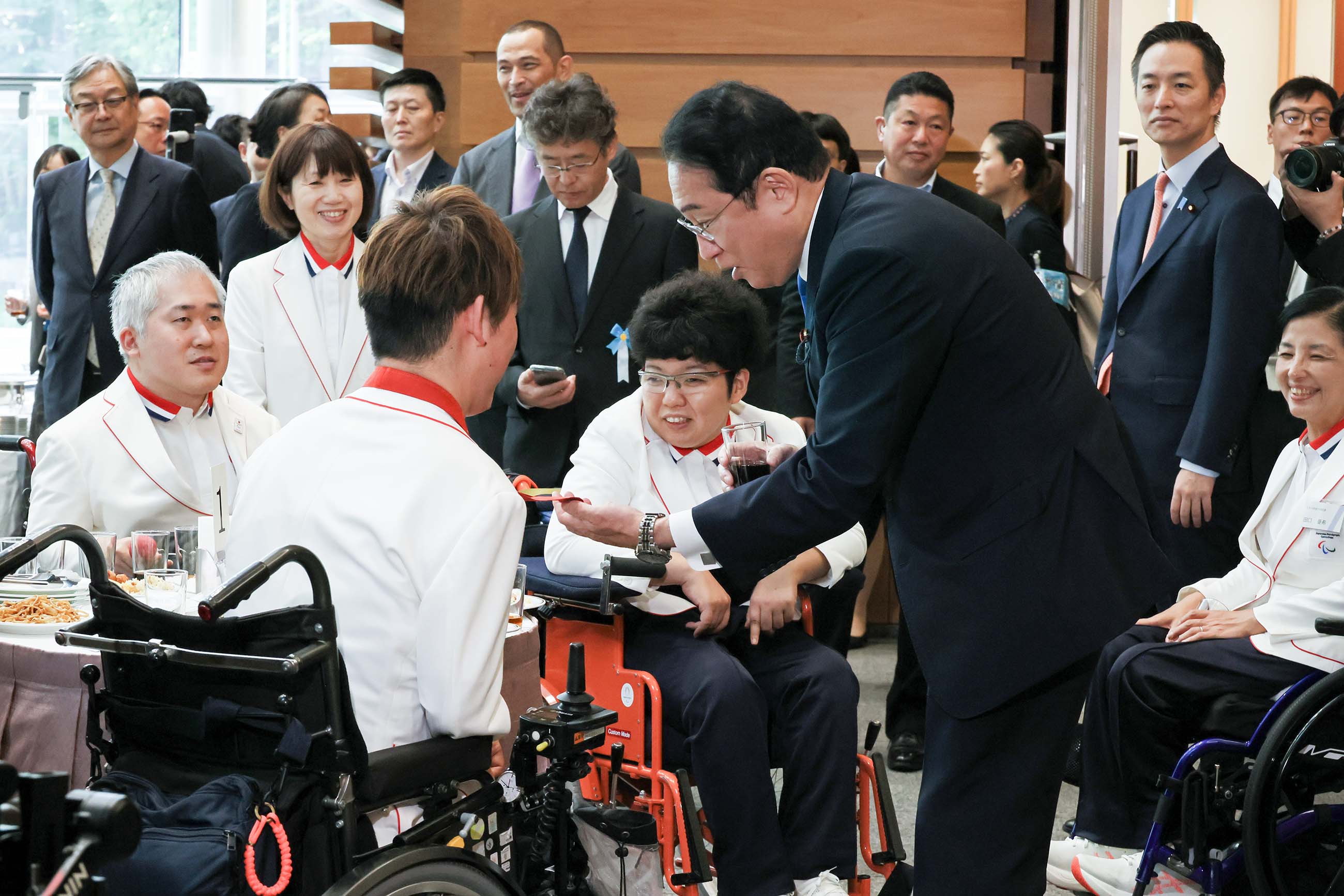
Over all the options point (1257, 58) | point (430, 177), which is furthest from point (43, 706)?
point (1257, 58)

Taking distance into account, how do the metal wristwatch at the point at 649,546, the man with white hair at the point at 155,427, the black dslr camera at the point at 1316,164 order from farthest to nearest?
the black dslr camera at the point at 1316,164, the man with white hair at the point at 155,427, the metal wristwatch at the point at 649,546

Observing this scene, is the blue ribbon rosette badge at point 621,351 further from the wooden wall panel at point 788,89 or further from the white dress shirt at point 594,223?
the wooden wall panel at point 788,89

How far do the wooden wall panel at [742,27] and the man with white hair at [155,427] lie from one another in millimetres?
2890

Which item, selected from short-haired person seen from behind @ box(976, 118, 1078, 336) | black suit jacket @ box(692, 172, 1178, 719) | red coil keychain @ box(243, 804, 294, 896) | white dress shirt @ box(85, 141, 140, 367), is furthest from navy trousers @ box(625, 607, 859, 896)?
white dress shirt @ box(85, 141, 140, 367)

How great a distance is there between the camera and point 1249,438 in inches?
135

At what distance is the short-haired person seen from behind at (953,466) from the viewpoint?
172cm

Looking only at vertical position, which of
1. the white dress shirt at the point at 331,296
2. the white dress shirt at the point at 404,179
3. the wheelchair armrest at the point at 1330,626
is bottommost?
the wheelchair armrest at the point at 1330,626

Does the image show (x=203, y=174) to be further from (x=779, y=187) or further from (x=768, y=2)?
(x=779, y=187)

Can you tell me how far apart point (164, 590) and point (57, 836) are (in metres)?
1.06

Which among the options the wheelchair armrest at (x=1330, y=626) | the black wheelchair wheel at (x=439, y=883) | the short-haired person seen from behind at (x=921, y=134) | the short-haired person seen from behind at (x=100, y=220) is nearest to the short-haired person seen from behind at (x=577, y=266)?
the short-haired person seen from behind at (x=921, y=134)

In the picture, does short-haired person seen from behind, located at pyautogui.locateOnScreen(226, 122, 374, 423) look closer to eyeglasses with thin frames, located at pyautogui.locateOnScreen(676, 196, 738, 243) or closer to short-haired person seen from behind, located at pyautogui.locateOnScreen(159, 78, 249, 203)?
eyeglasses with thin frames, located at pyautogui.locateOnScreen(676, 196, 738, 243)

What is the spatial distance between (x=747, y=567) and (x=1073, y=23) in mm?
3646

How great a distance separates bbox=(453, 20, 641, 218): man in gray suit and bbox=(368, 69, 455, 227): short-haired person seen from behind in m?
0.51

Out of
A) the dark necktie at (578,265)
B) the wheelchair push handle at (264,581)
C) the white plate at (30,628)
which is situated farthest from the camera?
the dark necktie at (578,265)
